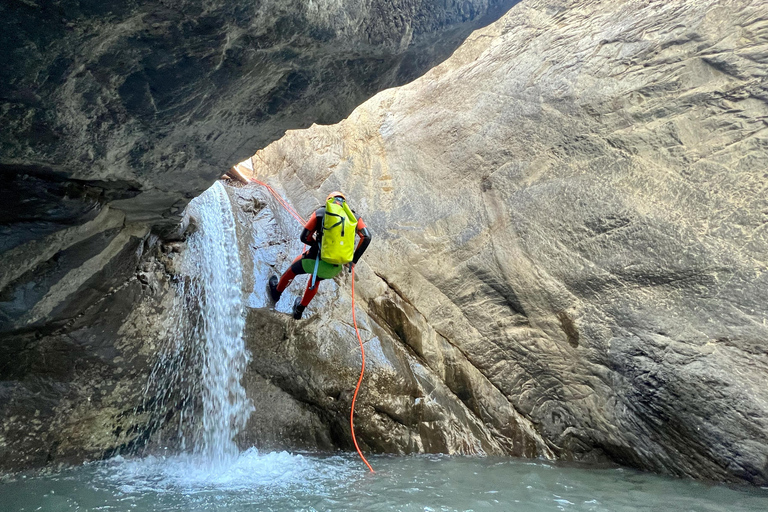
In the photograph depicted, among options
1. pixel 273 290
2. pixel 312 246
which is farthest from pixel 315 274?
pixel 273 290

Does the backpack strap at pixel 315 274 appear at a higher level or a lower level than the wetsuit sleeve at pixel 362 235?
lower

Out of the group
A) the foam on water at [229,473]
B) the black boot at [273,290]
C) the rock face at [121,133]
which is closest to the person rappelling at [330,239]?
the black boot at [273,290]

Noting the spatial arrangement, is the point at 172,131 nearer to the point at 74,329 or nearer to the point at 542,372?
the point at 74,329

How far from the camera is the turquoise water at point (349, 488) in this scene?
9.71 feet

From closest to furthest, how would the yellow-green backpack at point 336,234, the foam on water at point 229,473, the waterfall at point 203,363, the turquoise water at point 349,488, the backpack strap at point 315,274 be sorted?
the turquoise water at point 349,488
the foam on water at point 229,473
the waterfall at point 203,363
the yellow-green backpack at point 336,234
the backpack strap at point 315,274

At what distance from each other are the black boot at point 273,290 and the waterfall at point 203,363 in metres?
0.33

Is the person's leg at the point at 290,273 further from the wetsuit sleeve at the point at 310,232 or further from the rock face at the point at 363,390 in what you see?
the wetsuit sleeve at the point at 310,232

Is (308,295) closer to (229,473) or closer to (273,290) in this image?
(273,290)

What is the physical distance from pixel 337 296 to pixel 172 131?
287cm

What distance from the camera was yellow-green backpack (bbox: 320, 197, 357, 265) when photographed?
4.29m

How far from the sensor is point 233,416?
433cm

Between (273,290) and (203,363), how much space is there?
1.05 meters

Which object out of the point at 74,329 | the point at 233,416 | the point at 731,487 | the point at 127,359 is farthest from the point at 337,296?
the point at 731,487

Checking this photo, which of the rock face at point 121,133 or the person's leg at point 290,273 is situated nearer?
the rock face at point 121,133
